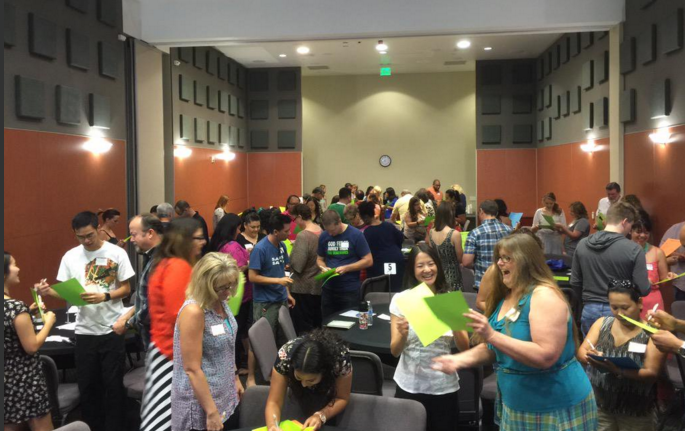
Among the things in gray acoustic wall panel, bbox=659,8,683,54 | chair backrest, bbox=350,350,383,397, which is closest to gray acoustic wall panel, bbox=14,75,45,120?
chair backrest, bbox=350,350,383,397

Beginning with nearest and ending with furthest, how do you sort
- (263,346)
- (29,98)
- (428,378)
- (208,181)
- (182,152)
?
(428,378), (263,346), (29,98), (182,152), (208,181)

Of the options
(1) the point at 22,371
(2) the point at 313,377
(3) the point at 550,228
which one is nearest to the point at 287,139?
(3) the point at 550,228

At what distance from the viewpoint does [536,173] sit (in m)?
17.4

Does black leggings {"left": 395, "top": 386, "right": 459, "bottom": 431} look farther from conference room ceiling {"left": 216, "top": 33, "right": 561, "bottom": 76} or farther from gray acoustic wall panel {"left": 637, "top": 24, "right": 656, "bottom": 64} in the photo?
conference room ceiling {"left": 216, "top": 33, "right": 561, "bottom": 76}

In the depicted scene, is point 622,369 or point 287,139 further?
point 287,139

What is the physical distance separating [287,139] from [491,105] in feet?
19.8

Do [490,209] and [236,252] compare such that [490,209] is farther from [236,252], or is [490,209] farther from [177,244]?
[177,244]

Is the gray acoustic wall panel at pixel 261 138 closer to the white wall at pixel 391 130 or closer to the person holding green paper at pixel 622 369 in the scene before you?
the white wall at pixel 391 130

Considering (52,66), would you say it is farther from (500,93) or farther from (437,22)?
(500,93)

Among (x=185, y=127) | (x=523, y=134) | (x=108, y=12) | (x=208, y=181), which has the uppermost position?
(x=108, y=12)

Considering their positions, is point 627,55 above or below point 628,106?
above

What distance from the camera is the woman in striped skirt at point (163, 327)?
10.9 feet

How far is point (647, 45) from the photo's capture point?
8.30 m

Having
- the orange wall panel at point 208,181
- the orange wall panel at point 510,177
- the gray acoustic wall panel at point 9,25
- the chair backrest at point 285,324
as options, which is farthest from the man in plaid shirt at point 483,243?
the orange wall panel at point 510,177
